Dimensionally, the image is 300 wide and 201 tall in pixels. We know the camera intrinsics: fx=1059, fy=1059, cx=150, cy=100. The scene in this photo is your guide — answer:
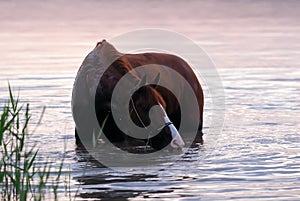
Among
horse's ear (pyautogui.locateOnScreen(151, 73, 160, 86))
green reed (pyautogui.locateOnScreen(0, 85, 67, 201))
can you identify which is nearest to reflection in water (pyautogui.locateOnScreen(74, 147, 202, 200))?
green reed (pyautogui.locateOnScreen(0, 85, 67, 201))

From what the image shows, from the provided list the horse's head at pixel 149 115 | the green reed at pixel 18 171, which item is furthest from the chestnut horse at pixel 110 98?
the green reed at pixel 18 171

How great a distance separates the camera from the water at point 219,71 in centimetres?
862

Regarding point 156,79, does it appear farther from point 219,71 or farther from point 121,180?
point 219,71

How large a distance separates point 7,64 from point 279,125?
21.5ft

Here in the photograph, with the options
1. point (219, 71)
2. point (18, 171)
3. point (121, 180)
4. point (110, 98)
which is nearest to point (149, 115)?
point (110, 98)

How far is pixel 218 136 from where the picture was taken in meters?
11.0

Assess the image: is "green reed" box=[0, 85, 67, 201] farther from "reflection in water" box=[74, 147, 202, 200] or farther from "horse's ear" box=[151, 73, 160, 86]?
"horse's ear" box=[151, 73, 160, 86]

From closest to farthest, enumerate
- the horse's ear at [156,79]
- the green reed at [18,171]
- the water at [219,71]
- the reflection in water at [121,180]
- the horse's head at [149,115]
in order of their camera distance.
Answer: the green reed at [18,171] < the reflection in water at [121,180] < the water at [219,71] < the horse's head at [149,115] < the horse's ear at [156,79]

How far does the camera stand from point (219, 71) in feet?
52.0

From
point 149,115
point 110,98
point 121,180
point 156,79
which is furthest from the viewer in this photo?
point 156,79

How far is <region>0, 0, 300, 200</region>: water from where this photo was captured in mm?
8617

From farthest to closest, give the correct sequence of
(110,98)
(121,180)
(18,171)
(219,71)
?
(219,71)
(110,98)
(121,180)
(18,171)

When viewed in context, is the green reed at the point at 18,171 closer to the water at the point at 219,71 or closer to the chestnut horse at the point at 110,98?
the water at the point at 219,71

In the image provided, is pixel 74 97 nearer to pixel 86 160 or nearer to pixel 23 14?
pixel 86 160
